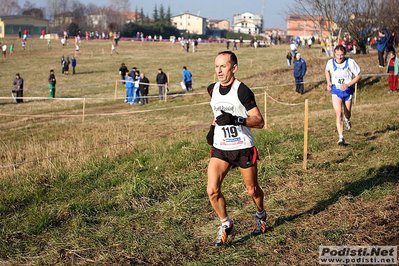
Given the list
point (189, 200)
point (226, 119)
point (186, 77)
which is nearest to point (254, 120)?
point (226, 119)

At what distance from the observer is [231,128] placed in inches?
185

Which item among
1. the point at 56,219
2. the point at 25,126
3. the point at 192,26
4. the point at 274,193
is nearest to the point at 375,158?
the point at 274,193

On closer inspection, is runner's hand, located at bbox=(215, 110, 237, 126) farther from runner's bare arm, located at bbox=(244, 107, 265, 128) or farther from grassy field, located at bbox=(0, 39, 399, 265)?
grassy field, located at bbox=(0, 39, 399, 265)

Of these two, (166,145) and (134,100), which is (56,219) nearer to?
(166,145)

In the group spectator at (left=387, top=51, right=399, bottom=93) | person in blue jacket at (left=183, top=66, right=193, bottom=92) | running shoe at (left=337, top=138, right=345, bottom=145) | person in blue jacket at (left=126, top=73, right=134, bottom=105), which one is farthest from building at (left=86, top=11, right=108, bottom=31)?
running shoe at (left=337, top=138, right=345, bottom=145)

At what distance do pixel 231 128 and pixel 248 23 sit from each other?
553 ft

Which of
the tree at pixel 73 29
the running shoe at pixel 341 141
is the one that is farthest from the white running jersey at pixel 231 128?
the tree at pixel 73 29

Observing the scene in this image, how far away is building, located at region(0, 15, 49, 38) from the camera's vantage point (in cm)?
8456

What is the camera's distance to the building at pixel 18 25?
8456cm

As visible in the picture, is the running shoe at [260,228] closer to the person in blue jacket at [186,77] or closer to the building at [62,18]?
the person in blue jacket at [186,77]

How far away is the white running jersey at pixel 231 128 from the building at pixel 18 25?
89509mm

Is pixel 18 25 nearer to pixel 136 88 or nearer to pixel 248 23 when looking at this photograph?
pixel 136 88

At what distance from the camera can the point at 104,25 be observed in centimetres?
11469

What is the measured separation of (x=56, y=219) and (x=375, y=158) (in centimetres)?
560
